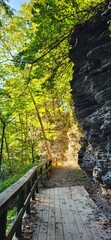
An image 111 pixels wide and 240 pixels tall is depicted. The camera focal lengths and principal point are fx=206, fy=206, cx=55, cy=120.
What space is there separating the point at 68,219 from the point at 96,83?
196 inches

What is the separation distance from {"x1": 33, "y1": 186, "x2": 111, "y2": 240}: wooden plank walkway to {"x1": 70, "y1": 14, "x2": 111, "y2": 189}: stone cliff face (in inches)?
49.7

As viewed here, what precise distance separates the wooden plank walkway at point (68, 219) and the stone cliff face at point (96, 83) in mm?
1262

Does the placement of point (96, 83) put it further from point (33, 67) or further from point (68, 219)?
point (33, 67)

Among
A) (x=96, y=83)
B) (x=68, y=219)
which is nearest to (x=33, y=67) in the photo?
(x=96, y=83)

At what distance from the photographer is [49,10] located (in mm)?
6938

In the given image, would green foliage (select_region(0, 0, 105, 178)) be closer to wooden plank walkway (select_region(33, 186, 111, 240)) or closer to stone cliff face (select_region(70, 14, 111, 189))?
stone cliff face (select_region(70, 14, 111, 189))

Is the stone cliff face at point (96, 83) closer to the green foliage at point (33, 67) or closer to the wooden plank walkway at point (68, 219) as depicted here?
the green foliage at point (33, 67)

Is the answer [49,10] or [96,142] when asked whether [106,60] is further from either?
[96,142]

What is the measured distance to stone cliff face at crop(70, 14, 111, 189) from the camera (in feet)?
24.4

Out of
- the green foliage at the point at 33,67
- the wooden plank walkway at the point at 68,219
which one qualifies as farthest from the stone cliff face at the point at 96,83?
the wooden plank walkway at the point at 68,219

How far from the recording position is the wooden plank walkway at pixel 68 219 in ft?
15.1

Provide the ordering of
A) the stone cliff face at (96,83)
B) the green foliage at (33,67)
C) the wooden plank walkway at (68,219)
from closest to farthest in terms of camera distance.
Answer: the wooden plank walkway at (68,219), the green foliage at (33,67), the stone cliff face at (96,83)

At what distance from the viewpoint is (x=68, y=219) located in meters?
5.65

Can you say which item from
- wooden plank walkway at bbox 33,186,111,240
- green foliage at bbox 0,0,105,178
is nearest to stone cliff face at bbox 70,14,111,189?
green foliage at bbox 0,0,105,178
